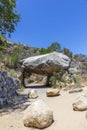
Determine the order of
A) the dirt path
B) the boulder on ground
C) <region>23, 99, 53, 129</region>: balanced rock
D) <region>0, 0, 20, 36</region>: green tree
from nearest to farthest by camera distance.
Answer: the dirt path
<region>23, 99, 53, 129</region>: balanced rock
the boulder on ground
<region>0, 0, 20, 36</region>: green tree

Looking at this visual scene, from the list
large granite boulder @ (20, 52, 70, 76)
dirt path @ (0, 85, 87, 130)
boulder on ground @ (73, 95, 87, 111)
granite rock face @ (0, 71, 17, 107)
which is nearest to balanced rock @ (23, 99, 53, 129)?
dirt path @ (0, 85, 87, 130)

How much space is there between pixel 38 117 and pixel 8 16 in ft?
21.6

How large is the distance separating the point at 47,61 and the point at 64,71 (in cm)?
142

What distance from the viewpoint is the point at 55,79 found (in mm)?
19203

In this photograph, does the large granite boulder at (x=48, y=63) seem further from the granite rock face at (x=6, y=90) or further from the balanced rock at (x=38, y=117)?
the balanced rock at (x=38, y=117)

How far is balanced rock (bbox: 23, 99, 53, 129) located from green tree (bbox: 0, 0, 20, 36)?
602cm

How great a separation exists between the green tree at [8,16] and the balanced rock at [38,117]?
602 centimetres

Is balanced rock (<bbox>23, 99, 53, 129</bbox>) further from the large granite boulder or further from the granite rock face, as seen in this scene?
the large granite boulder

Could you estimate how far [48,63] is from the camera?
20.0 meters

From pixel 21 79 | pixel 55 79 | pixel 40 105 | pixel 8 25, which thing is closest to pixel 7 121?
pixel 40 105

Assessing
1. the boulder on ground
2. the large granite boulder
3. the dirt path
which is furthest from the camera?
the large granite boulder

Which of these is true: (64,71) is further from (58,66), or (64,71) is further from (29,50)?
(29,50)

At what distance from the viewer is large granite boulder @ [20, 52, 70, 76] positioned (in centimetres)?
1990

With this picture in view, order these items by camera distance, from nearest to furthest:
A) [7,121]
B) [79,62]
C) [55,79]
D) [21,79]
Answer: [7,121], [55,79], [21,79], [79,62]
